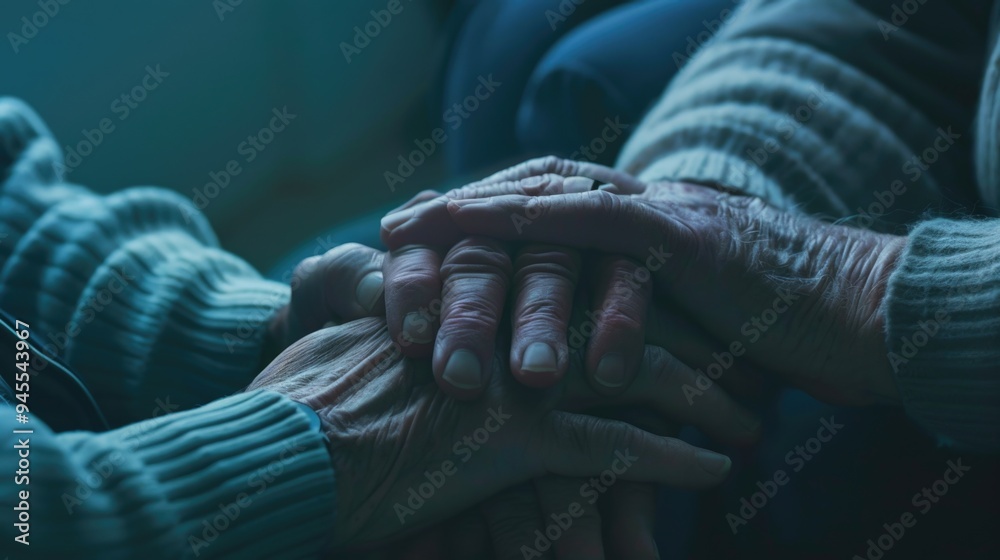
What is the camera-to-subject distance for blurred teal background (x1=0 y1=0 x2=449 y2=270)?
1542 mm

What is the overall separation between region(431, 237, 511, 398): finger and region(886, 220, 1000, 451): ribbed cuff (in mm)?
339

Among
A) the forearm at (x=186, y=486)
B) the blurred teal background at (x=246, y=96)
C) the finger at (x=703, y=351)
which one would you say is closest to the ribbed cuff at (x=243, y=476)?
the forearm at (x=186, y=486)

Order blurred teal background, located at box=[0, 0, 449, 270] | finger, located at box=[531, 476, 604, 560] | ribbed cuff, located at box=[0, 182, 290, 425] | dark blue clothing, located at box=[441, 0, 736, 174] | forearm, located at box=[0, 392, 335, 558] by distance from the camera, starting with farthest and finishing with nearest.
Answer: blurred teal background, located at box=[0, 0, 449, 270] < dark blue clothing, located at box=[441, 0, 736, 174] < ribbed cuff, located at box=[0, 182, 290, 425] < finger, located at box=[531, 476, 604, 560] < forearm, located at box=[0, 392, 335, 558]

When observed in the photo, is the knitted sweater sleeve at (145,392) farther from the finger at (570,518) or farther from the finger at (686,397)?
the finger at (686,397)

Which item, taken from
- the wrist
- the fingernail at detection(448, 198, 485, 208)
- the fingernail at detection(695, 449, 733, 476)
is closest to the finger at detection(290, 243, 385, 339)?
the fingernail at detection(448, 198, 485, 208)

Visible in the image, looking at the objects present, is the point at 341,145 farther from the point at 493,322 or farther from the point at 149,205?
the point at 493,322

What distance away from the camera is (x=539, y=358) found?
0.71 m

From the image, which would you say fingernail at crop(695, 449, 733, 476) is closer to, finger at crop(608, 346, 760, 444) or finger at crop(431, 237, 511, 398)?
finger at crop(608, 346, 760, 444)

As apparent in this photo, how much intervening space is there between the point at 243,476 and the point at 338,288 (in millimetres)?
277

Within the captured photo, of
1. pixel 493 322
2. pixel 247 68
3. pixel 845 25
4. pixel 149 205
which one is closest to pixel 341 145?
pixel 247 68

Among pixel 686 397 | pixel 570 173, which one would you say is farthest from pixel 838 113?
pixel 686 397

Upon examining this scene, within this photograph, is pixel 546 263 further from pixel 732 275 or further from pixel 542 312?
pixel 732 275

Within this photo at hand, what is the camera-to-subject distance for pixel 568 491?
718 mm

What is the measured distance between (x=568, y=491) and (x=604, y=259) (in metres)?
0.22
